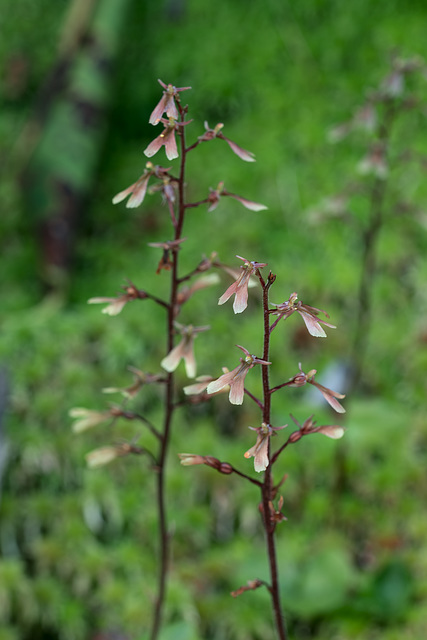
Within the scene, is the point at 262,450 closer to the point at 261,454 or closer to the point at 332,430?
the point at 261,454

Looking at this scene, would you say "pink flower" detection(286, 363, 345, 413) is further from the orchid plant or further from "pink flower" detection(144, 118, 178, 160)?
"pink flower" detection(144, 118, 178, 160)

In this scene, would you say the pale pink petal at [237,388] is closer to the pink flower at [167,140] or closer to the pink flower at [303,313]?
the pink flower at [303,313]

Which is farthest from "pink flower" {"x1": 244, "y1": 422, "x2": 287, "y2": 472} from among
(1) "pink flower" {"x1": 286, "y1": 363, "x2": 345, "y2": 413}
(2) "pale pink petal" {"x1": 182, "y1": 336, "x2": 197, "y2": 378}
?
(2) "pale pink petal" {"x1": 182, "y1": 336, "x2": 197, "y2": 378}

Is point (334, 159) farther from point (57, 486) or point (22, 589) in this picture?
point (22, 589)

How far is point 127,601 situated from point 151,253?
2.12 m

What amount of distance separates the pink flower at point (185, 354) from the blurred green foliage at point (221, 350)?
811mm

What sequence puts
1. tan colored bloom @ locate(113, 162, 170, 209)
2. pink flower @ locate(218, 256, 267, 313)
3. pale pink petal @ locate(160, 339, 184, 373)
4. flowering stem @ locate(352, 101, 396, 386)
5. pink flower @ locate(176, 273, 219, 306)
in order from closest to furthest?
pink flower @ locate(218, 256, 267, 313) → tan colored bloom @ locate(113, 162, 170, 209) → pale pink petal @ locate(160, 339, 184, 373) → pink flower @ locate(176, 273, 219, 306) → flowering stem @ locate(352, 101, 396, 386)

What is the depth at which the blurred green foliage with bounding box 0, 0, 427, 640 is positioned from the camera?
105 inches

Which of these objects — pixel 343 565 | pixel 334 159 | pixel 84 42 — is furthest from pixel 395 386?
pixel 84 42

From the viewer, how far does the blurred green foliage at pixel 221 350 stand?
267 centimetres

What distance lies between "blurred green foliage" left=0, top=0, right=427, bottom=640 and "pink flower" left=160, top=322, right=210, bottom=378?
81cm

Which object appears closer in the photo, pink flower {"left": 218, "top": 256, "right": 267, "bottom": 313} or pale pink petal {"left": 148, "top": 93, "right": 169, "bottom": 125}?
pink flower {"left": 218, "top": 256, "right": 267, "bottom": 313}

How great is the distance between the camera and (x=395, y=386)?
3.46 meters

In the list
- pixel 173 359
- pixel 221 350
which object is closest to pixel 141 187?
pixel 173 359
